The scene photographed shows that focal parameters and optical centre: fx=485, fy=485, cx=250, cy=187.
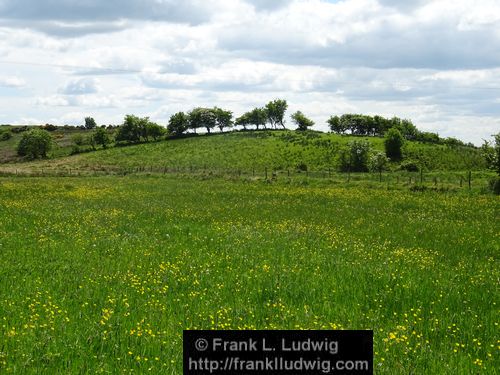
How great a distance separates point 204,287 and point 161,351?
3.89m

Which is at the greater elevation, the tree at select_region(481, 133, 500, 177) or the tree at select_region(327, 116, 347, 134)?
the tree at select_region(327, 116, 347, 134)

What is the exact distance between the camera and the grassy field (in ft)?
24.8

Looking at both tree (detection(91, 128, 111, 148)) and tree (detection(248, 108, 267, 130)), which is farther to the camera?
tree (detection(248, 108, 267, 130))

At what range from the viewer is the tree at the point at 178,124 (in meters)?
147

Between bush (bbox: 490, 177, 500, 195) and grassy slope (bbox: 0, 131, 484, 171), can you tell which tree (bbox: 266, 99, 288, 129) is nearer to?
grassy slope (bbox: 0, 131, 484, 171)

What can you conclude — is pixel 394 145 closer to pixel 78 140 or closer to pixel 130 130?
pixel 130 130

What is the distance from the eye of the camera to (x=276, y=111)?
16838 centimetres

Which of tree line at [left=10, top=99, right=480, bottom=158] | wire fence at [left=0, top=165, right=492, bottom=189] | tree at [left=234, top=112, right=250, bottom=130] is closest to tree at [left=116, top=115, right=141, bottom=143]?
tree line at [left=10, top=99, right=480, bottom=158]

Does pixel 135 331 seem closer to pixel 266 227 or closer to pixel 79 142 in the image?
pixel 266 227

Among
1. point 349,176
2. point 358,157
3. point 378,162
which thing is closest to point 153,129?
point 358,157

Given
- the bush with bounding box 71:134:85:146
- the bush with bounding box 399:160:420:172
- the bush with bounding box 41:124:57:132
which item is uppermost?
the bush with bounding box 41:124:57:132

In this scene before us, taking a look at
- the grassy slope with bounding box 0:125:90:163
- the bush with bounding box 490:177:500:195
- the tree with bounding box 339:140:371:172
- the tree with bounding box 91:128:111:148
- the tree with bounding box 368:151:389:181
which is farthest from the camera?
the tree with bounding box 91:128:111:148

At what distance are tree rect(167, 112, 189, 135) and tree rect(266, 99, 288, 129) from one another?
3292cm

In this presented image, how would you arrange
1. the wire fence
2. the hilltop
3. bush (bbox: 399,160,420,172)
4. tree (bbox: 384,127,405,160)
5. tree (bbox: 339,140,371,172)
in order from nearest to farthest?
1. the wire fence
2. bush (bbox: 399,160,420,172)
3. tree (bbox: 339,140,371,172)
4. the hilltop
5. tree (bbox: 384,127,405,160)
